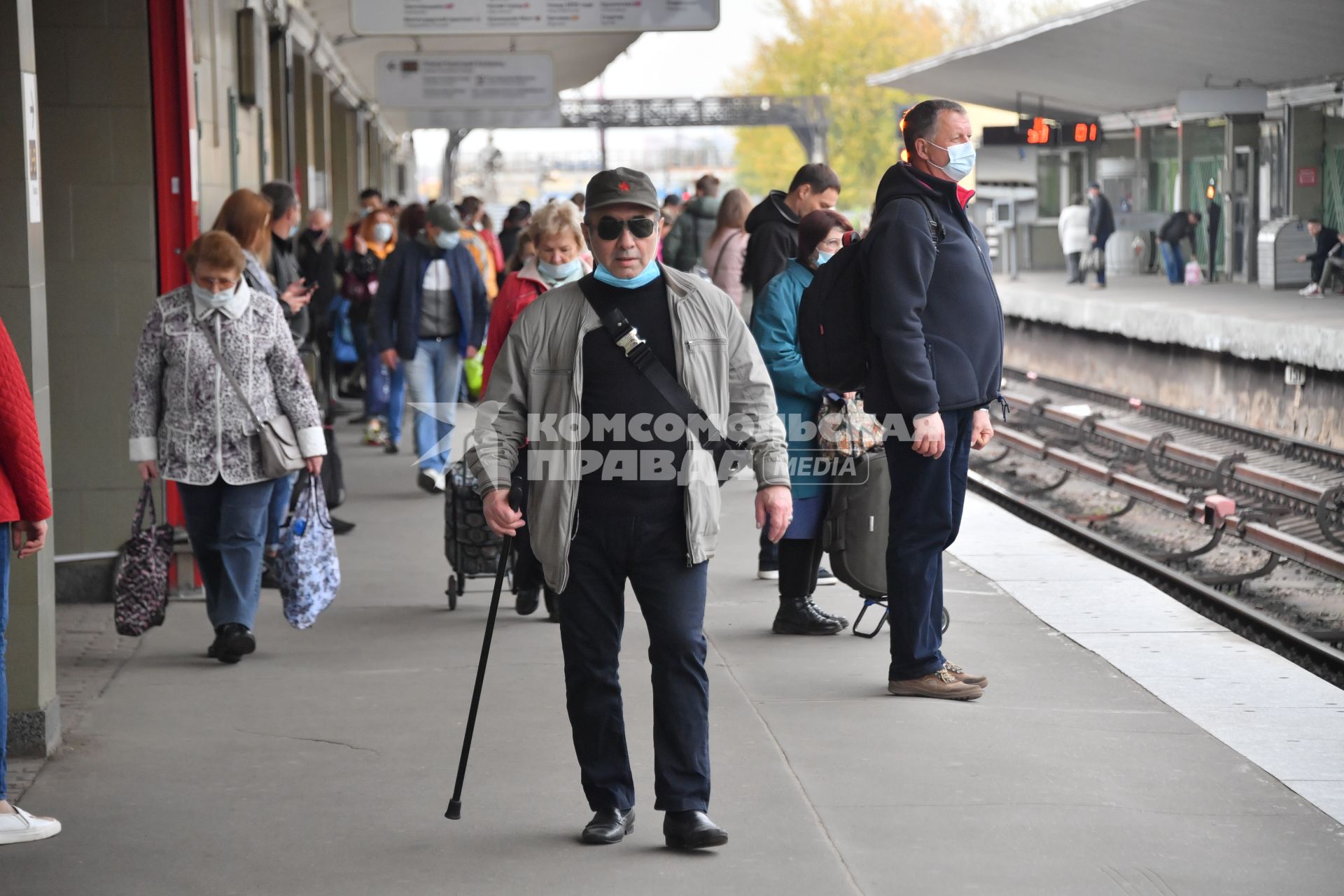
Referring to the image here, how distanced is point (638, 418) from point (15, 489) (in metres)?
1.69

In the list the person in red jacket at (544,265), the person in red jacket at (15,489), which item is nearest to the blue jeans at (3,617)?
the person in red jacket at (15,489)

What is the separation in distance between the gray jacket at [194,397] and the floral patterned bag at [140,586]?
228 mm

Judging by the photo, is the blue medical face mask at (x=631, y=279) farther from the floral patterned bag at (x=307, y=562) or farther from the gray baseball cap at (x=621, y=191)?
the floral patterned bag at (x=307, y=562)

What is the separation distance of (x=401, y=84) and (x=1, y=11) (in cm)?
1190

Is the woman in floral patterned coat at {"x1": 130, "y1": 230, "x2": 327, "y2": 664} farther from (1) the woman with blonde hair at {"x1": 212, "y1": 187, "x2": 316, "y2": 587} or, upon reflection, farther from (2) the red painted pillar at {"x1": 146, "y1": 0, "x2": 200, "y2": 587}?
(2) the red painted pillar at {"x1": 146, "y1": 0, "x2": 200, "y2": 587}

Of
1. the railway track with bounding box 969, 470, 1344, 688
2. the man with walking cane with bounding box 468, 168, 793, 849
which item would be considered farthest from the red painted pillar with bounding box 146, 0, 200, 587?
the railway track with bounding box 969, 470, 1344, 688

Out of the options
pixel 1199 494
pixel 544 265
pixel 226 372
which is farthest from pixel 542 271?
pixel 1199 494

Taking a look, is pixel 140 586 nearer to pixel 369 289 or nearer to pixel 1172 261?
pixel 369 289

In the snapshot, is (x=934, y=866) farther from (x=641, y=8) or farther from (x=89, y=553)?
(x=641, y=8)

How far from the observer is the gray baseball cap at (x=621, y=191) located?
4.32m

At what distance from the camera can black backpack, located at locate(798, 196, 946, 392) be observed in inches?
234

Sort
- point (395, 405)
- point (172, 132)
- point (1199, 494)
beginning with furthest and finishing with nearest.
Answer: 1. point (395, 405)
2. point (1199, 494)
3. point (172, 132)

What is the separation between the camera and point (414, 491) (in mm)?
11398

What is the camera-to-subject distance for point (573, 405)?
14.4ft
